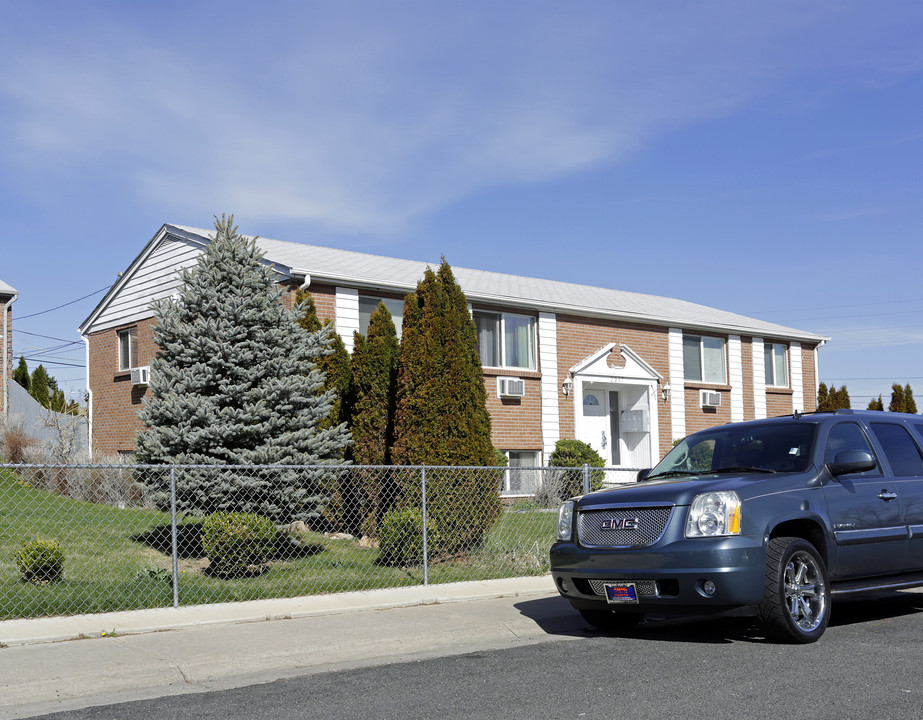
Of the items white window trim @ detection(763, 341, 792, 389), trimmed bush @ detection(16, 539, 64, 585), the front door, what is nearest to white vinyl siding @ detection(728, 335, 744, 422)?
white window trim @ detection(763, 341, 792, 389)

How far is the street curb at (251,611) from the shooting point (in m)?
7.50

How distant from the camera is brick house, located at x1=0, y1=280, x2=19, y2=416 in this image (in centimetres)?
2261

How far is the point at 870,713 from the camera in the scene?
16.2 feet

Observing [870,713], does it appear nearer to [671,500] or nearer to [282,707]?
[671,500]

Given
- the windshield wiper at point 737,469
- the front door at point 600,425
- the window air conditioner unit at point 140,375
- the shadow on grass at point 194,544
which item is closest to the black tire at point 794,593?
the windshield wiper at point 737,469

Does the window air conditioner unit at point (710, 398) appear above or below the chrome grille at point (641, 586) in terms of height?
above

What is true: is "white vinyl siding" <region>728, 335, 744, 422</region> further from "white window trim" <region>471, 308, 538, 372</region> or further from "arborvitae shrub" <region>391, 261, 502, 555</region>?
"arborvitae shrub" <region>391, 261, 502, 555</region>

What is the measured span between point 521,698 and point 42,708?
292 centimetres

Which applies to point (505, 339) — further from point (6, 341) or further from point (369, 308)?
point (6, 341)

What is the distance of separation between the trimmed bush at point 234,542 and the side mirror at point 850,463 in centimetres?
598

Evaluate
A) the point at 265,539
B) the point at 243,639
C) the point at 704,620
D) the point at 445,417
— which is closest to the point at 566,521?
the point at 704,620

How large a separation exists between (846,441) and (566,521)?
2.51 meters

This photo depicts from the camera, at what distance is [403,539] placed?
10539 millimetres

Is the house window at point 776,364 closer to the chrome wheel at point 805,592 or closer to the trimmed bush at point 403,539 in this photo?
the trimmed bush at point 403,539
